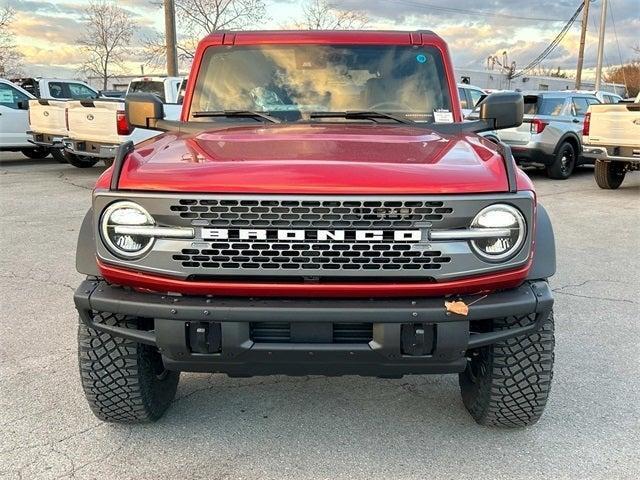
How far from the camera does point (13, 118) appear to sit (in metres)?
13.2

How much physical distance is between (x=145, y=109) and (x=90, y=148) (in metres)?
8.02

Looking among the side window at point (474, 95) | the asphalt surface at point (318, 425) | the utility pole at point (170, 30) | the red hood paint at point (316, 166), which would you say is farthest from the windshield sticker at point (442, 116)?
the utility pole at point (170, 30)

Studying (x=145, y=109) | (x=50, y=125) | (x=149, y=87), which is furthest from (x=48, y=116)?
(x=145, y=109)

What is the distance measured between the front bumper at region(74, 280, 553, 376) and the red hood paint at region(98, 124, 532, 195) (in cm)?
43

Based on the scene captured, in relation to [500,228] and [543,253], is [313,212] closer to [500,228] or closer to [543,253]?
[500,228]

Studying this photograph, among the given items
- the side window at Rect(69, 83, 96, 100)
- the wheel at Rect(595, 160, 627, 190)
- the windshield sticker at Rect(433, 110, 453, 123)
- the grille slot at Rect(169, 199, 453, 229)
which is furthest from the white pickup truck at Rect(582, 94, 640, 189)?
the side window at Rect(69, 83, 96, 100)

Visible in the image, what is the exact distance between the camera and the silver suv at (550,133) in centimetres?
1159

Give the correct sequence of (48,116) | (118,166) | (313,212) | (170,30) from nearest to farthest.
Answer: (313,212)
(118,166)
(48,116)
(170,30)

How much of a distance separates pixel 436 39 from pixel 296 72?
36.5 inches

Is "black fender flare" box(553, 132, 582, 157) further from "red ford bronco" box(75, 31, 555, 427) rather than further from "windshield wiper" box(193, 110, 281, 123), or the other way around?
"red ford bronco" box(75, 31, 555, 427)

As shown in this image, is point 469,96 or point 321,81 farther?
point 469,96

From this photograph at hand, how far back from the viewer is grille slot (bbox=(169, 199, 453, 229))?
2.20 meters

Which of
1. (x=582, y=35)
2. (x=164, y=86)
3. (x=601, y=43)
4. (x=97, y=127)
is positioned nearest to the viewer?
(x=97, y=127)

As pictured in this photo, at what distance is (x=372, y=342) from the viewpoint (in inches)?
89.2
